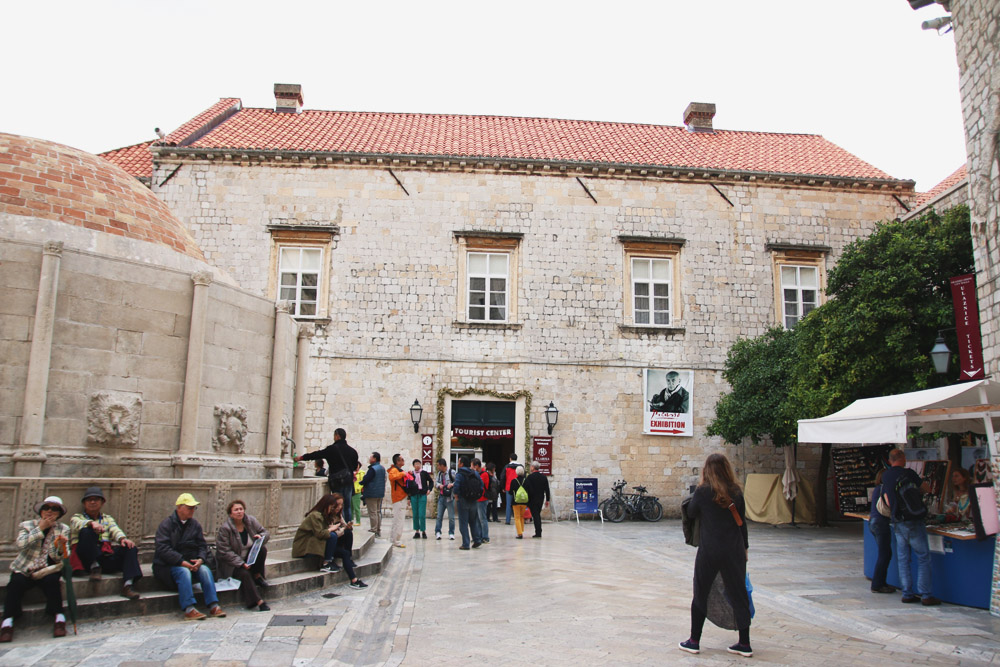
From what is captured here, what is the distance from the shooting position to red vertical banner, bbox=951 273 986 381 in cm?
1124

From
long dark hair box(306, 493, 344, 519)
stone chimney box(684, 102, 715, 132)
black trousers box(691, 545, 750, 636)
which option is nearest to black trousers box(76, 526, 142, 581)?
long dark hair box(306, 493, 344, 519)

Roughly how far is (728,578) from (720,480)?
2.54 feet

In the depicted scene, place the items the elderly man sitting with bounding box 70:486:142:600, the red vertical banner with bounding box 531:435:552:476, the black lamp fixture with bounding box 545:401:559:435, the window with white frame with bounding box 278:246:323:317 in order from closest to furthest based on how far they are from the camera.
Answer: the elderly man sitting with bounding box 70:486:142:600 < the black lamp fixture with bounding box 545:401:559:435 < the red vertical banner with bounding box 531:435:552:476 < the window with white frame with bounding box 278:246:323:317

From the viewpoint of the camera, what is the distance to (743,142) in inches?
1020

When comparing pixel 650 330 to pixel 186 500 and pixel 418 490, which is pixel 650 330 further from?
pixel 186 500

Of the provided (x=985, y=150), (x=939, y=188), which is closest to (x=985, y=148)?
(x=985, y=150)

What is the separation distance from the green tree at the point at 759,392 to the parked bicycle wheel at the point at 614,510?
10.3 feet

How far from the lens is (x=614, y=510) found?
20.4m

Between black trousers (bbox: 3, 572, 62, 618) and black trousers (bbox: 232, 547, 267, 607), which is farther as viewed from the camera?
black trousers (bbox: 232, 547, 267, 607)

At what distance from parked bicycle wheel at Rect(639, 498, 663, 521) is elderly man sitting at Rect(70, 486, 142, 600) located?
49.4 ft

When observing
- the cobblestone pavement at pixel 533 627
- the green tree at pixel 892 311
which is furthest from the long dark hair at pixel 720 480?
the green tree at pixel 892 311

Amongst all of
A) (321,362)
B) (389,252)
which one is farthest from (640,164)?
(321,362)

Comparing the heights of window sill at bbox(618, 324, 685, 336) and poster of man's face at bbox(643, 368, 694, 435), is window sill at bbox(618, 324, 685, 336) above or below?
above

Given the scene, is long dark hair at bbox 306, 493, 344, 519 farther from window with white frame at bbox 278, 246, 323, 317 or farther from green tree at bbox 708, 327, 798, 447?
window with white frame at bbox 278, 246, 323, 317
